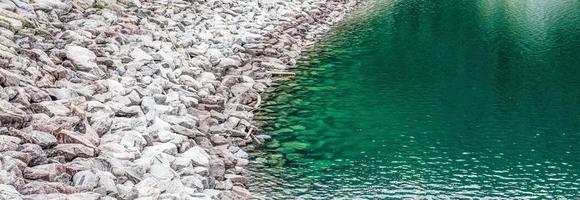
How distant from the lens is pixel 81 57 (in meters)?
22.3

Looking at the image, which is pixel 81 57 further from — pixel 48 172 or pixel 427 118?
pixel 427 118

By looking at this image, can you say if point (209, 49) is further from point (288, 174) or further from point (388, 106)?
point (288, 174)

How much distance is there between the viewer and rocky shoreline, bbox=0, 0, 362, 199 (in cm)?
1474

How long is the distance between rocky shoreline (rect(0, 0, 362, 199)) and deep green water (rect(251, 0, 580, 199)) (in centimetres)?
154

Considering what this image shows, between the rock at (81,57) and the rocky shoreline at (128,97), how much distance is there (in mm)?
52

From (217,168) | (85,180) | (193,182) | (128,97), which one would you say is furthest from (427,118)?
(85,180)

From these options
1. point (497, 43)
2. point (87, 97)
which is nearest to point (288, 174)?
point (87, 97)

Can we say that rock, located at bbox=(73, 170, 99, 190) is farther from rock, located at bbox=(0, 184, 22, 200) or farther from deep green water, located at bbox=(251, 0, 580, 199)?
deep green water, located at bbox=(251, 0, 580, 199)

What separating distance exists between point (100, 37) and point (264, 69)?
797 centimetres

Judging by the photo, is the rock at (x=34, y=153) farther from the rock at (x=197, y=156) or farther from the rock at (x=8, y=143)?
the rock at (x=197, y=156)

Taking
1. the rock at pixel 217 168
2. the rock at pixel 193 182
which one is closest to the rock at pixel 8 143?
the rock at pixel 193 182

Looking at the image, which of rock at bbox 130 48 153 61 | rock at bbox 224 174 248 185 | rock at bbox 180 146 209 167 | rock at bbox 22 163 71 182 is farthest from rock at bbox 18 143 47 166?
rock at bbox 130 48 153 61

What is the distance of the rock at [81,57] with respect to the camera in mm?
21688

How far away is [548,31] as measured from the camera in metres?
41.4
